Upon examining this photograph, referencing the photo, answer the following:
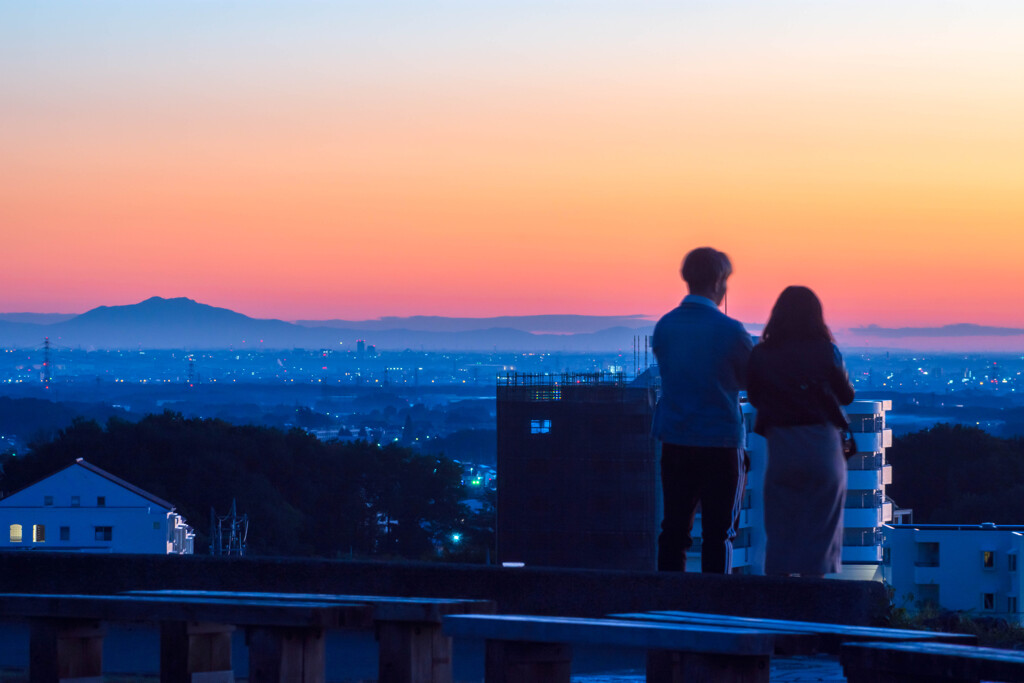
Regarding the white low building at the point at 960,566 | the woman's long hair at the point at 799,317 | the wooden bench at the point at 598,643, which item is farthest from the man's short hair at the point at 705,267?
the white low building at the point at 960,566

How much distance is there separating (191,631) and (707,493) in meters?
2.29

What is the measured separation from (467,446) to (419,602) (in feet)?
592

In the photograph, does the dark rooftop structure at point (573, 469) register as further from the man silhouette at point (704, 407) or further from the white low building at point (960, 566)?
the man silhouette at point (704, 407)

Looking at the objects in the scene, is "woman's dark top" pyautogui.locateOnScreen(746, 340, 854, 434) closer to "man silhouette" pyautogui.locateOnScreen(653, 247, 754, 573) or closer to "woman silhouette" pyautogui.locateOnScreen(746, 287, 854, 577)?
"woman silhouette" pyautogui.locateOnScreen(746, 287, 854, 577)

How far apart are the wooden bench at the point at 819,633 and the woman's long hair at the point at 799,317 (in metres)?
1.52

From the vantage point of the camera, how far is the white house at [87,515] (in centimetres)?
6356

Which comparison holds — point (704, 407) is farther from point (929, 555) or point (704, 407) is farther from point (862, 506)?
point (862, 506)

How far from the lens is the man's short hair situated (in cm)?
638

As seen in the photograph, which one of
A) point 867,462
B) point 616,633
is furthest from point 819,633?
point 867,462

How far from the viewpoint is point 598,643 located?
14.9 feet

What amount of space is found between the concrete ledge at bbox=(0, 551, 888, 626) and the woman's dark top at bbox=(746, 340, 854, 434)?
798 millimetres

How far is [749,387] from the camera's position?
6195mm

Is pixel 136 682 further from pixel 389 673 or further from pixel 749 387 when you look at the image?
pixel 749 387

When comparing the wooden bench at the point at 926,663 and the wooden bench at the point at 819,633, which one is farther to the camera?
the wooden bench at the point at 819,633
